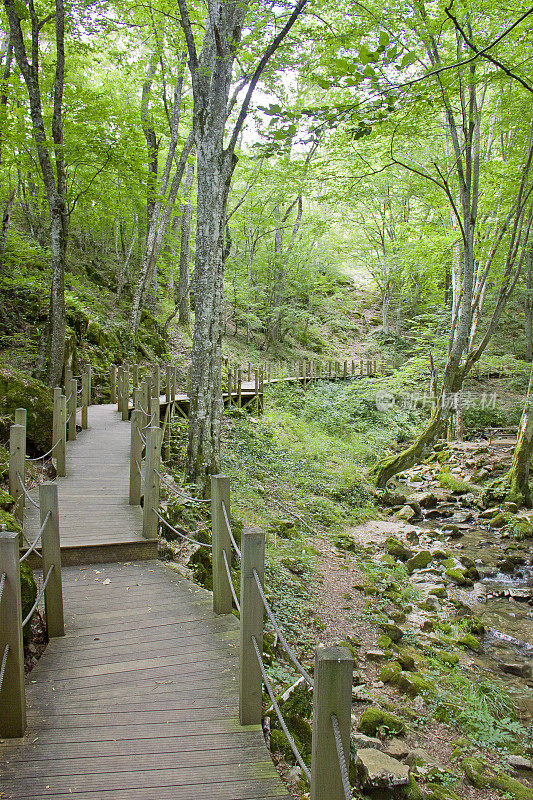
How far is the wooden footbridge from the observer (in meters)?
2.34

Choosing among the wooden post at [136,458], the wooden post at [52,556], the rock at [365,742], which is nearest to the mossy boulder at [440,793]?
the rock at [365,742]

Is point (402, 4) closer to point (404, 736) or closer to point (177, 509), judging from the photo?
point (177, 509)

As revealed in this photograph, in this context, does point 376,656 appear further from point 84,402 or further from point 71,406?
point 84,402

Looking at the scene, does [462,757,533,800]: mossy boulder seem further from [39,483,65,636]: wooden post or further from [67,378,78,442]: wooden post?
[67,378,78,442]: wooden post

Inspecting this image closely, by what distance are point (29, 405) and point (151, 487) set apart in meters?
3.62

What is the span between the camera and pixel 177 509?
21.4 feet

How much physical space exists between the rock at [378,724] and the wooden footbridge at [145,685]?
49.8 inches

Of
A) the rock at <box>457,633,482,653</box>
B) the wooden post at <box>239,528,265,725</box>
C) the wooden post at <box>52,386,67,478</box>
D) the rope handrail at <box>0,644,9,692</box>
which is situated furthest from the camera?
the wooden post at <box>52,386,67,478</box>

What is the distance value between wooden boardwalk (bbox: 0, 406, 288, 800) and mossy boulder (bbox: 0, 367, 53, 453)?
3.14 meters

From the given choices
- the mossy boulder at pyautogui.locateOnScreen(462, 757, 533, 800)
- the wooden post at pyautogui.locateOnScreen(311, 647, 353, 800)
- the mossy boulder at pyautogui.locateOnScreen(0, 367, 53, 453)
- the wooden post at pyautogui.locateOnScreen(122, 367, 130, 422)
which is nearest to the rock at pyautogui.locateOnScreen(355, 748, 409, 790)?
the mossy boulder at pyautogui.locateOnScreen(462, 757, 533, 800)

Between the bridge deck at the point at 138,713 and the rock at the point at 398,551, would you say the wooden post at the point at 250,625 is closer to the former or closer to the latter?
the bridge deck at the point at 138,713

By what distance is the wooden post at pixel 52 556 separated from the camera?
3514 millimetres

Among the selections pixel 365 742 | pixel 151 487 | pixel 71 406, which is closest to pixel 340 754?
pixel 365 742

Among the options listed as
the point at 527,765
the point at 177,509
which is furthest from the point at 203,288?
the point at 527,765
